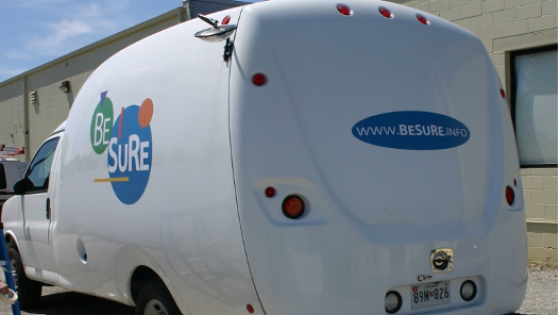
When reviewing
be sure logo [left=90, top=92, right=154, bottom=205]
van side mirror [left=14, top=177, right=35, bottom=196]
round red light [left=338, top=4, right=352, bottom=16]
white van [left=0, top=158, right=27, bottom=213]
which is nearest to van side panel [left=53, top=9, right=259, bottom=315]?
be sure logo [left=90, top=92, right=154, bottom=205]

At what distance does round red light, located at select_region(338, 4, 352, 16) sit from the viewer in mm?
4367

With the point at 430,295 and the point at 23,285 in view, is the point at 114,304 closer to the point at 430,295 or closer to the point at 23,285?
the point at 23,285

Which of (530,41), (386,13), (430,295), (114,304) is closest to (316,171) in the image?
(430,295)

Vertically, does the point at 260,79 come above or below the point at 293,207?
above

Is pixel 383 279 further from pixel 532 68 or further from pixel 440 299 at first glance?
pixel 532 68

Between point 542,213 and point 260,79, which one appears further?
point 542,213

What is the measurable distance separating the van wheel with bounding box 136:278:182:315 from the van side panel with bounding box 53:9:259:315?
0.14 m

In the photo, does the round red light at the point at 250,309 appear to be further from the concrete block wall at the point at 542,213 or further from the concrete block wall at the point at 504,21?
the concrete block wall at the point at 504,21

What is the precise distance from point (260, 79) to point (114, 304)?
487 cm

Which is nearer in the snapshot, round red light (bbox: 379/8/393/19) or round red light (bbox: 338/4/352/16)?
round red light (bbox: 338/4/352/16)

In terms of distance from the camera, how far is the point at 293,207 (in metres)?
3.90

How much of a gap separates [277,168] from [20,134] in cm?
2253

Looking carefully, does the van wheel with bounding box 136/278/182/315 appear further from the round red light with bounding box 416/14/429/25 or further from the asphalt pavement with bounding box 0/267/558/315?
the asphalt pavement with bounding box 0/267/558/315

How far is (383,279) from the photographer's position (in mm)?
4012
